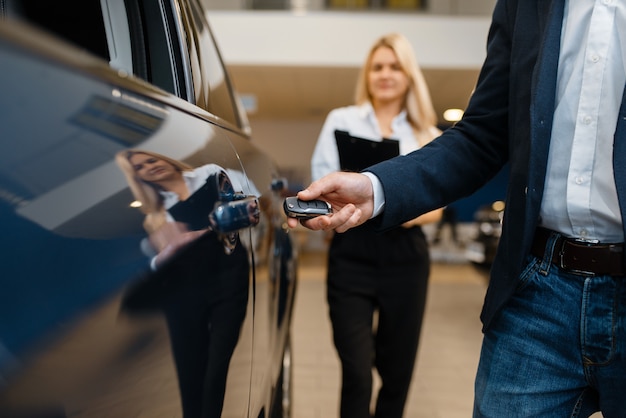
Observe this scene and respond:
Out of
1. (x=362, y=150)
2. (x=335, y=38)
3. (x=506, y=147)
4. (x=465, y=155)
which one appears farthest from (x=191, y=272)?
(x=335, y=38)

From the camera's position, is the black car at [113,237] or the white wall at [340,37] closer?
the black car at [113,237]

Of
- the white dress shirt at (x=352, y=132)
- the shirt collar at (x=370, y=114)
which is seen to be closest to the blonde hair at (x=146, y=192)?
the white dress shirt at (x=352, y=132)

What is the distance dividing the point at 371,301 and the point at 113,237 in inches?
63.2

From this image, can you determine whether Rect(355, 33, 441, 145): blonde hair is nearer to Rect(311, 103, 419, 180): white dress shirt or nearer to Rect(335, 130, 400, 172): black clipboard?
Rect(311, 103, 419, 180): white dress shirt

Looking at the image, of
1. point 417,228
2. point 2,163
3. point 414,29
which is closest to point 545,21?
point 2,163

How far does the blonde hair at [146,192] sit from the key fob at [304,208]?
11.6 inches

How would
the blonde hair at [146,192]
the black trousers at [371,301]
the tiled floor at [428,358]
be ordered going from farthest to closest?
the tiled floor at [428,358] → the black trousers at [371,301] → the blonde hair at [146,192]

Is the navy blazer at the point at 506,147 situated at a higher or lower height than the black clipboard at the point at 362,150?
higher

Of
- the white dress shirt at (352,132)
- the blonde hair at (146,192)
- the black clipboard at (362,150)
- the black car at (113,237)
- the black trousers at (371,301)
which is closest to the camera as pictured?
the black car at (113,237)

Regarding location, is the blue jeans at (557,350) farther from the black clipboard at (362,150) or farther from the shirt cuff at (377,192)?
the black clipboard at (362,150)

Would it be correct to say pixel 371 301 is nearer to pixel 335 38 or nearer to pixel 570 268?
pixel 570 268

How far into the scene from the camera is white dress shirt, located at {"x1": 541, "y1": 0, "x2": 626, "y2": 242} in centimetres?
93

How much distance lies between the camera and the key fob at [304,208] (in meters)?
0.94

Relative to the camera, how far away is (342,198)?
1.05 meters
